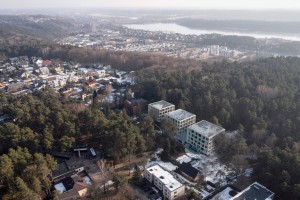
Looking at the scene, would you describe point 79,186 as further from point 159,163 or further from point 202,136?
point 202,136

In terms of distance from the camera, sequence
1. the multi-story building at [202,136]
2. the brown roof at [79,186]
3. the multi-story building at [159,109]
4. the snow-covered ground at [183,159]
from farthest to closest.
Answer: the multi-story building at [159,109], the multi-story building at [202,136], the snow-covered ground at [183,159], the brown roof at [79,186]

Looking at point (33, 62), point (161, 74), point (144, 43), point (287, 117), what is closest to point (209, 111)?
point (287, 117)

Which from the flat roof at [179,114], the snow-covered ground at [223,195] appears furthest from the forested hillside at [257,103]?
the snow-covered ground at [223,195]

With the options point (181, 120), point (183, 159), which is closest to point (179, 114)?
point (181, 120)

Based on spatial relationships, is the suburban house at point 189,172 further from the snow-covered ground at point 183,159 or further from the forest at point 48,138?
the forest at point 48,138

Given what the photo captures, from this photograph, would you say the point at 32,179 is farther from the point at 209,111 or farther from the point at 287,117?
the point at 287,117

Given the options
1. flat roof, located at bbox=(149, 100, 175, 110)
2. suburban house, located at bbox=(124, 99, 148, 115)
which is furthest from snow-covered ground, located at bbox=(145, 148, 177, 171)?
suburban house, located at bbox=(124, 99, 148, 115)

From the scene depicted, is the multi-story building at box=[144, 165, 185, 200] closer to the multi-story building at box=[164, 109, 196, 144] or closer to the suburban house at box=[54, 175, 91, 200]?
the suburban house at box=[54, 175, 91, 200]
